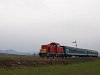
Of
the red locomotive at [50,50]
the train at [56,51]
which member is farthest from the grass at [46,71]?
the train at [56,51]

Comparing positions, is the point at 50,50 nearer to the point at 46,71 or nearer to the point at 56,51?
the point at 56,51

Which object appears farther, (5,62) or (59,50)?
(59,50)

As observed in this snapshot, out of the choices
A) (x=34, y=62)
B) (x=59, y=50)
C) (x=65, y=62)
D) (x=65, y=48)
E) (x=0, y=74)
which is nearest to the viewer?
(x=0, y=74)

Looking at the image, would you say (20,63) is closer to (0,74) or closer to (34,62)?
(34,62)

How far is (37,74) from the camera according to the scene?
27859 mm

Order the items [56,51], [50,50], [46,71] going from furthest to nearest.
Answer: [56,51] → [50,50] → [46,71]

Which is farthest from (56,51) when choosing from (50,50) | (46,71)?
(46,71)

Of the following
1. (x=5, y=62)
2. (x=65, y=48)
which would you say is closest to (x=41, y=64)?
(x=5, y=62)

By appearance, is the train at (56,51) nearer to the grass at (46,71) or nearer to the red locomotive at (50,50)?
the red locomotive at (50,50)

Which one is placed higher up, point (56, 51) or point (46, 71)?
point (56, 51)

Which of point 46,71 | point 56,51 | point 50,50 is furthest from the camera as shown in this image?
point 56,51

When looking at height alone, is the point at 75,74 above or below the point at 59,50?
below

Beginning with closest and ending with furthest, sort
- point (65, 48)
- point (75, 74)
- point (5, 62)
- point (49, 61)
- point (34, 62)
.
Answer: point (75, 74) < point (5, 62) < point (34, 62) < point (49, 61) < point (65, 48)

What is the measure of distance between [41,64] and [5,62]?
698 cm
